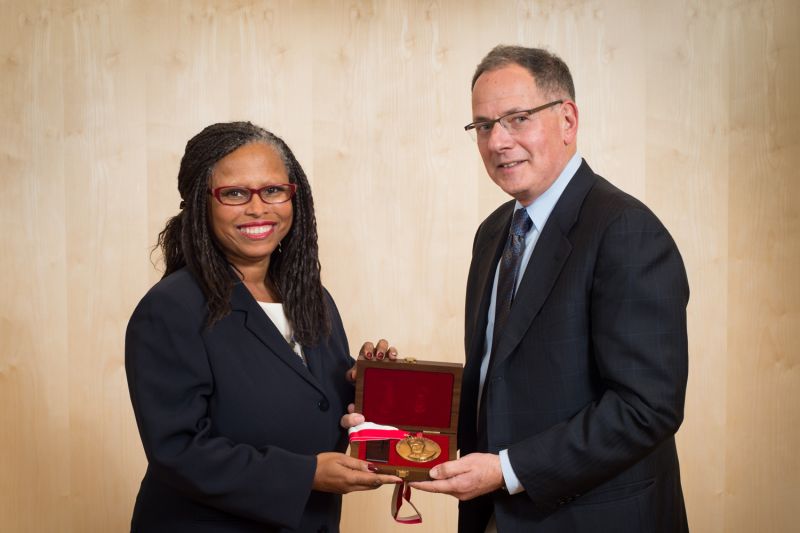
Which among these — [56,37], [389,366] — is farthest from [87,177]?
[389,366]

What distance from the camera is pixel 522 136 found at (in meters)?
2.18

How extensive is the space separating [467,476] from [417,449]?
0.62 ft

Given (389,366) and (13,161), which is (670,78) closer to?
(389,366)

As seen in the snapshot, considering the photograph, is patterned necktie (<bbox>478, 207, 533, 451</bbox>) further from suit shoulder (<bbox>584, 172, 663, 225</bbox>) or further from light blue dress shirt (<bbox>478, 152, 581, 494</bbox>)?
suit shoulder (<bbox>584, 172, 663, 225</bbox>)

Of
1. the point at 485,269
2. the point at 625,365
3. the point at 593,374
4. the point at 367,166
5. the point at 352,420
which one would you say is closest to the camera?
the point at 625,365

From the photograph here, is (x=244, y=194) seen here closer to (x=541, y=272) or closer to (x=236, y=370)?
(x=236, y=370)

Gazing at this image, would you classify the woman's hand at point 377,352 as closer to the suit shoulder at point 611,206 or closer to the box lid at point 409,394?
the box lid at point 409,394

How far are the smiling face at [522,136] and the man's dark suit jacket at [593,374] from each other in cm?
10

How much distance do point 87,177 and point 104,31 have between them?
0.65m

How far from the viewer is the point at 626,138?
3.75m

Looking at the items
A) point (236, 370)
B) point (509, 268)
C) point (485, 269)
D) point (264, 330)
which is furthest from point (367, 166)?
point (236, 370)

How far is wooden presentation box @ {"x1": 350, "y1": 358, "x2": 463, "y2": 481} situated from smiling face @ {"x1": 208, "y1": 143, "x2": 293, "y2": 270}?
426 millimetres

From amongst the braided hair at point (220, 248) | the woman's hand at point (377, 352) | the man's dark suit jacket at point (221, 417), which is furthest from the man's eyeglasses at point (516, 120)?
the man's dark suit jacket at point (221, 417)

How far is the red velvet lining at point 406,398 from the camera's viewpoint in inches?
86.1
